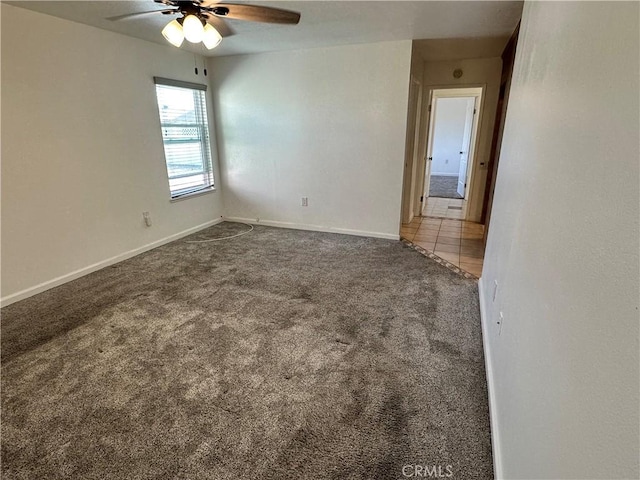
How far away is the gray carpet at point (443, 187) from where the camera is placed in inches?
291

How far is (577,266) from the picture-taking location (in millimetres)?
842

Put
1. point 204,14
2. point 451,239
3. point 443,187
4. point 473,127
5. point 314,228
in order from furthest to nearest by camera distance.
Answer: point 443,187 → point 473,127 → point 314,228 → point 451,239 → point 204,14

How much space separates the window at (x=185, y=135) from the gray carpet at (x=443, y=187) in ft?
15.6

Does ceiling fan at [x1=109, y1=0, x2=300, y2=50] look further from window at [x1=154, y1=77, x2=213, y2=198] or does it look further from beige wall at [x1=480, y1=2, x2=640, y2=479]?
window at [x1=154, y1=77, x2=213, y2=198]

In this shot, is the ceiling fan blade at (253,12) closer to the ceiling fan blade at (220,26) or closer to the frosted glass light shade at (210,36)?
the frosted glass light shade at (210,36)

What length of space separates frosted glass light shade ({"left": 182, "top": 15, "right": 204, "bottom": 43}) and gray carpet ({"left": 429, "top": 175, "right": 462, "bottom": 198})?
5979mm

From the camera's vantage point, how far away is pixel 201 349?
7.36ft

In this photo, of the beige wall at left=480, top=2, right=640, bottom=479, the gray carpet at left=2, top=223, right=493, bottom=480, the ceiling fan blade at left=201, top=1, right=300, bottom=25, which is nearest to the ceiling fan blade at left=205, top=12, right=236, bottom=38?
the ceiling fan blade at left=201, top=1, right=300, bottom=25

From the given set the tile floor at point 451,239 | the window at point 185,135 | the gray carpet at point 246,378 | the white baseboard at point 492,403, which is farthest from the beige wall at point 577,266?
the window at point 185,135

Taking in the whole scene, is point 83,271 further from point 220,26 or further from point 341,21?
point 341,21

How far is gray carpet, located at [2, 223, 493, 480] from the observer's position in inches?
59.6

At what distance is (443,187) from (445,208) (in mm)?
2268

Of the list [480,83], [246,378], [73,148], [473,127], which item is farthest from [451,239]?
[73,148]

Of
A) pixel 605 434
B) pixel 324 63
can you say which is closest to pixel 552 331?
pixel 605 434
